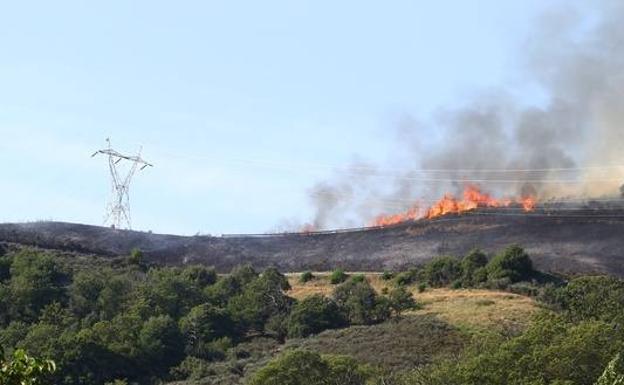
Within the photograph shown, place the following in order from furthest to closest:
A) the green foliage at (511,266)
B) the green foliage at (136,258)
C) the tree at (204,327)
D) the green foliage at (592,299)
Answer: the green foliage at (136,258)
the green foliage at (511,266)
the tree at (204,327)
the green foliage at (592,299)

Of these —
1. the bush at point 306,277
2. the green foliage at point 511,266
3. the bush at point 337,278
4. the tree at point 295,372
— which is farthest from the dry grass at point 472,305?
the tree at point 295,372

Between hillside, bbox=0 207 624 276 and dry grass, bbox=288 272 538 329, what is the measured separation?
12.7 metres

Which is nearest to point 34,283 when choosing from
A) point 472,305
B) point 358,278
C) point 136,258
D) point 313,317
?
point 136,258

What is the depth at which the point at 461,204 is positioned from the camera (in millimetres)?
130250

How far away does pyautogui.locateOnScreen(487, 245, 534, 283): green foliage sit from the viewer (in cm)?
8925

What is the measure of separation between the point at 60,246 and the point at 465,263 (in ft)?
145

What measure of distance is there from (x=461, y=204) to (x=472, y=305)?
51.6 meters

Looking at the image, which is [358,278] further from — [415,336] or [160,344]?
[160,344]

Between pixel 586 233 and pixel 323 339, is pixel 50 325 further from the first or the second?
pixel 586 233

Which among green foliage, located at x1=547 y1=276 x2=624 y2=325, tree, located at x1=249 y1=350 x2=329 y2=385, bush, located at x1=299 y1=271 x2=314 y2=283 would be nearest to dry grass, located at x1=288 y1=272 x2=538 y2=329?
green foliage, located at x1=547 y1=276 x2=624 y2=325

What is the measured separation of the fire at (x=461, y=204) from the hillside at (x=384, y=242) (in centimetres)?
498

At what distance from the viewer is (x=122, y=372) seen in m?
71.2

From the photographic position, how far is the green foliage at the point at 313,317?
256 ft

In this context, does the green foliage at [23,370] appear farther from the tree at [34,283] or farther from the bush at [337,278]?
the bush at [337,278]
